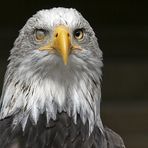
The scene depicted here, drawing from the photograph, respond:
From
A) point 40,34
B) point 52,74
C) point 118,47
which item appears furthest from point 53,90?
point 118,47

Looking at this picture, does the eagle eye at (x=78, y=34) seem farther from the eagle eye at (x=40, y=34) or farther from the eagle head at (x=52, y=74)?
the eagle eye at (x=40, y=34)

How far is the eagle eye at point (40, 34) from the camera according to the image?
16.7 feet

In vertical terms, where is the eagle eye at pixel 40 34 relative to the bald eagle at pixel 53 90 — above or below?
above

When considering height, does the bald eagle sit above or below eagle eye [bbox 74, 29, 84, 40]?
below

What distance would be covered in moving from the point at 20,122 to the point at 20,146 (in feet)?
0.47

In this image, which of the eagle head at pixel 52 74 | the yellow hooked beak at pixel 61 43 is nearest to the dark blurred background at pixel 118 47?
the eagle head at pixel 52 74

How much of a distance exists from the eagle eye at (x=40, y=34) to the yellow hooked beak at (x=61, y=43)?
0.20 ft

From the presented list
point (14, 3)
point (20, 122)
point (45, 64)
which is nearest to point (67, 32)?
point (45, 64)

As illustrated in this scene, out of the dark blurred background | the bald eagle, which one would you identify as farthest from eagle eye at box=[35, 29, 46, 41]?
the dark blurred background

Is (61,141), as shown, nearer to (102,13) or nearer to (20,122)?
(20,122)

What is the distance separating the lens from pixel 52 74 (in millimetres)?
5074

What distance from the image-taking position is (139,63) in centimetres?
871

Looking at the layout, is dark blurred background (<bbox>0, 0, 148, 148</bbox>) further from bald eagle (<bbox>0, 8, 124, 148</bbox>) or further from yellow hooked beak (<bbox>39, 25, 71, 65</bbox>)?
yellow hooked beak (<bbox>39, 25, 71, 65</bbox>)

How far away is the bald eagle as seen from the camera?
5.05 meters
